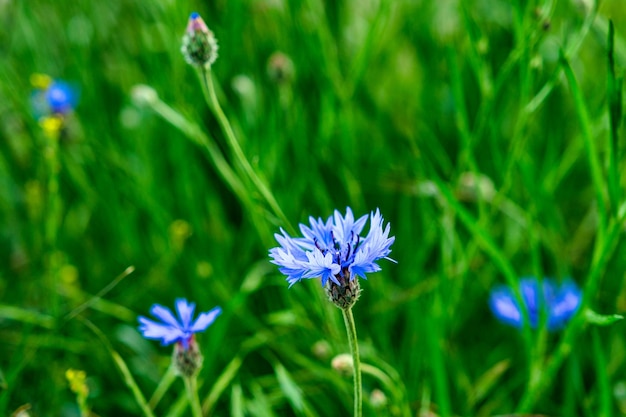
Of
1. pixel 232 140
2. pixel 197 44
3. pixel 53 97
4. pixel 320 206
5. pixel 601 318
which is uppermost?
pixel 53 97

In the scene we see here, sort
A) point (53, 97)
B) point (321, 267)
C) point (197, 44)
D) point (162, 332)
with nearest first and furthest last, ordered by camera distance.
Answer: point (321, 267) < point (162, 332) < point (197, 44) < point (53, 97)

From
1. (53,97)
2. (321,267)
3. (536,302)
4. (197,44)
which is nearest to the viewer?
(321,267)

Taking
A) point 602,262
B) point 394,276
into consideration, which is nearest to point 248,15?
point 394,276

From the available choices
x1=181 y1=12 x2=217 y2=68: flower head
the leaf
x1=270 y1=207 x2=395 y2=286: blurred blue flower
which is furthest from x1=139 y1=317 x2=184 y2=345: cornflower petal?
the leaf

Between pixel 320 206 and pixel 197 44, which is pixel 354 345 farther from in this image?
pixel 320 206

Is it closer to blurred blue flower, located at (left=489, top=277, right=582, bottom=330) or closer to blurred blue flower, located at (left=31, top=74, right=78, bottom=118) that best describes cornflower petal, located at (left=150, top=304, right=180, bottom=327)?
blurred blue flower, located at (left=489, top=277, right=582, bottom=330)

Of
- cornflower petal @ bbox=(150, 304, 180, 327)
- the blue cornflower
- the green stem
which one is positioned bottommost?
cornflower petal @ bbox=(150, 304, 180, 327)

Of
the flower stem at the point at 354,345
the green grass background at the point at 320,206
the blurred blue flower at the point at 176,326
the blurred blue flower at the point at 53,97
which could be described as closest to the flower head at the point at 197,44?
the green grass background at the point at 320,206

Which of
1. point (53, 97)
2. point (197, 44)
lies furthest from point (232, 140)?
point (53, 97)
